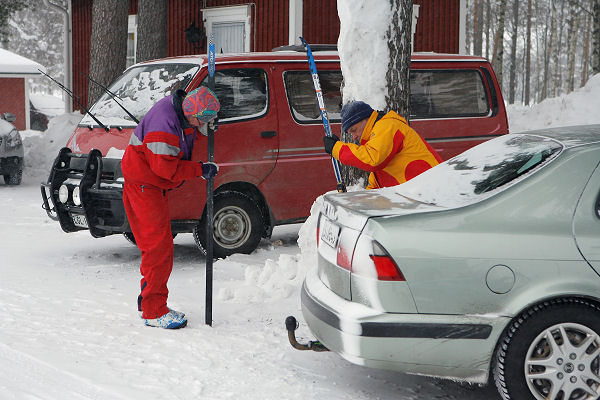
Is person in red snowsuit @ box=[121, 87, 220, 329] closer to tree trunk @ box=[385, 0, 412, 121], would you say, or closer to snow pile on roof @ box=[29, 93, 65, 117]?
tree trunk @ box=[385, 0, 412, 121]

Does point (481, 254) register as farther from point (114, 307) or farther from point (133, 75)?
point (133, 75)

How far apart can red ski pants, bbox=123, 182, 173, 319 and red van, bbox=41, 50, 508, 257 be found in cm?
165

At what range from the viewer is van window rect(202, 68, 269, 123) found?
313 inches

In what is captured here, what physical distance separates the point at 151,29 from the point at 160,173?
11.0m

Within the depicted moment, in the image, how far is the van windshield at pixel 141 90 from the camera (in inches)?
313

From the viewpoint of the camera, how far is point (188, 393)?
440 centimetres

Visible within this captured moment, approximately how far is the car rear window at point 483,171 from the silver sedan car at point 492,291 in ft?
0.51

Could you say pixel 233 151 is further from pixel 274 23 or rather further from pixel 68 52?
pixel 68 52

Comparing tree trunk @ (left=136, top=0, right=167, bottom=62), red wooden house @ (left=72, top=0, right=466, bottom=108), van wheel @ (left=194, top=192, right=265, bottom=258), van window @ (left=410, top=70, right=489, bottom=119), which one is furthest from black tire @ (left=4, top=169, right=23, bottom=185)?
van window @ (left=410, top=70, right=489, bottom=119)

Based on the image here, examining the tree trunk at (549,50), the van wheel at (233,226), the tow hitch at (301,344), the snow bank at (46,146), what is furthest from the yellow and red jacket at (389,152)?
the tree trunk at (549,50)

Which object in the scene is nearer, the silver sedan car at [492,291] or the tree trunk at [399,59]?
the silver sedan car at [492,291]

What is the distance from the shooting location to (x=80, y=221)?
7.57 metres

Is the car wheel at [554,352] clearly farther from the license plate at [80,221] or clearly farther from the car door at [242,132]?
the license plate at [80,221]

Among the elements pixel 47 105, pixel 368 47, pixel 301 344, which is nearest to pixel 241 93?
pixel 368 47
